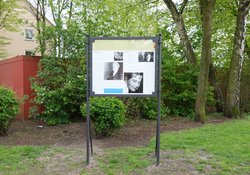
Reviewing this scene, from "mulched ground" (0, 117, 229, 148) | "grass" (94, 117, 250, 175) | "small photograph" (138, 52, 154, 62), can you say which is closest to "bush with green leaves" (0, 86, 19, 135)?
"mulched ground" (0, 117, 229, 148)

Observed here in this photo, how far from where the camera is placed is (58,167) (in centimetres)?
472

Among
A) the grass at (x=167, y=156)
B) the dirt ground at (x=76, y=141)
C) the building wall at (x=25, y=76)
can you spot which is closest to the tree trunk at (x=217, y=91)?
the dirt ground at (x=76, y=141)

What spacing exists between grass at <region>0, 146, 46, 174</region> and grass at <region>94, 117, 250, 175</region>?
114 cm

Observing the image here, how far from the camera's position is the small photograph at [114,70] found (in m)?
4.87

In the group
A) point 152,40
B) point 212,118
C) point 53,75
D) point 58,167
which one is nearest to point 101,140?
point 58,167

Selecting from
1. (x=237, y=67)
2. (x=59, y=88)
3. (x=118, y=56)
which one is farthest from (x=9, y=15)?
(x=118, y=56)

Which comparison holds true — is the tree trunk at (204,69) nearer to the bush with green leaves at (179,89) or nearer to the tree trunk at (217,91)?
the bush with green leaves at (179,89)

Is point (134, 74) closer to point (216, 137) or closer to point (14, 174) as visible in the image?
point (14, 174)

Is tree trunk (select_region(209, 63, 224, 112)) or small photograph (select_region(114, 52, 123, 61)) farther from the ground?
small photograph (select_region(114, 52, 123, 61))

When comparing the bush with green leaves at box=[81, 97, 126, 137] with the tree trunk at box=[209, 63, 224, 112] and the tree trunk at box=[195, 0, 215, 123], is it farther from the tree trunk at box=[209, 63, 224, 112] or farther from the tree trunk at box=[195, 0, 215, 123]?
the tree trunk at box=[209, 63, 224, 112]

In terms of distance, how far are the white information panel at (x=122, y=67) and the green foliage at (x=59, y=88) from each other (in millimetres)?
3291

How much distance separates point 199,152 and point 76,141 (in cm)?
244

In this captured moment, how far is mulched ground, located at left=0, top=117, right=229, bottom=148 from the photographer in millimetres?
6211

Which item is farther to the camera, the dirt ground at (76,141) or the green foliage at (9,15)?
the green foliage at (9,15)
